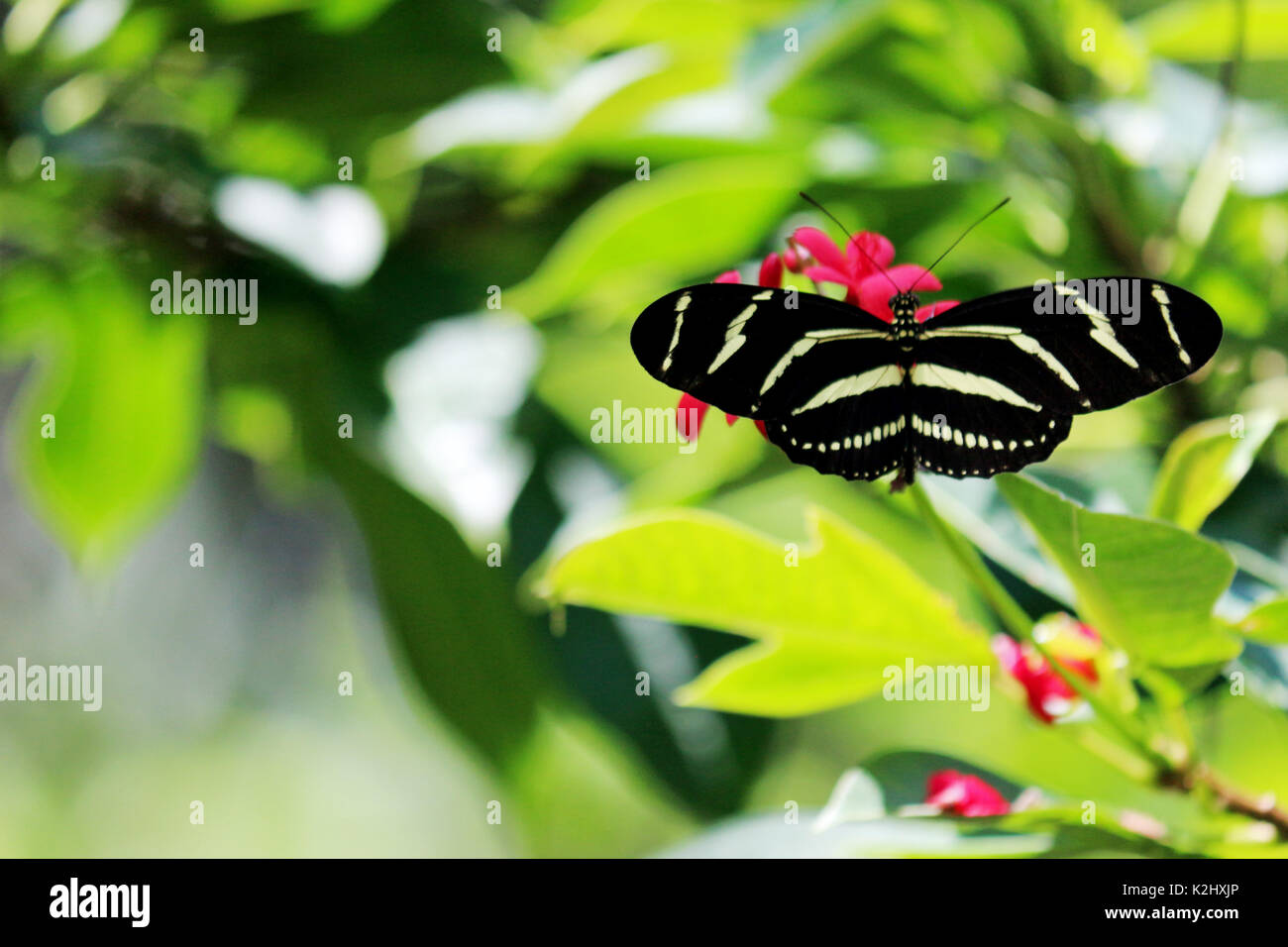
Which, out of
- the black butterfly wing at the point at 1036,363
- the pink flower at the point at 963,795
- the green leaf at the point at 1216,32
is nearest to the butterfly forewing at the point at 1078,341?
the black butterfly wing at the point at 1036,363

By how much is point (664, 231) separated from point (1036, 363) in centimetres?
51

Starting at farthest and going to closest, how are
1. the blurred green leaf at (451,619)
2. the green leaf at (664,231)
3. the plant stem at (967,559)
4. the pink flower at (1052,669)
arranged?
the blurred green leaf at (451,619) → the green leaf at (664,231) → the pink flower at (1052,669) → the plant stem at (967,559)

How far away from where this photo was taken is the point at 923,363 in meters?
0.75

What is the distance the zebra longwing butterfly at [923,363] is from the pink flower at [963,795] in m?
0.22

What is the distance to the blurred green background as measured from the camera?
113 centimetres

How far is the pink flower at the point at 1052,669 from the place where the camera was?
0.78 metres

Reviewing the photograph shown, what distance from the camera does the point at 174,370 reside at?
4.95ft

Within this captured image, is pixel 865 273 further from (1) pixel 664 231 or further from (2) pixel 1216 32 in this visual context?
(2) pixel 1216 32

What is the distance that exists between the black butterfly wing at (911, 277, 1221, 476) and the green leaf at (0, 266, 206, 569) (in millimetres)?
→ 971

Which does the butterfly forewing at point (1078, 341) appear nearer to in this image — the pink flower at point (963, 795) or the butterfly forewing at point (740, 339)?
the butterfly forewing at point (740, 339)

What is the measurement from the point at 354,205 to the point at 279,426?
0.41 meters
